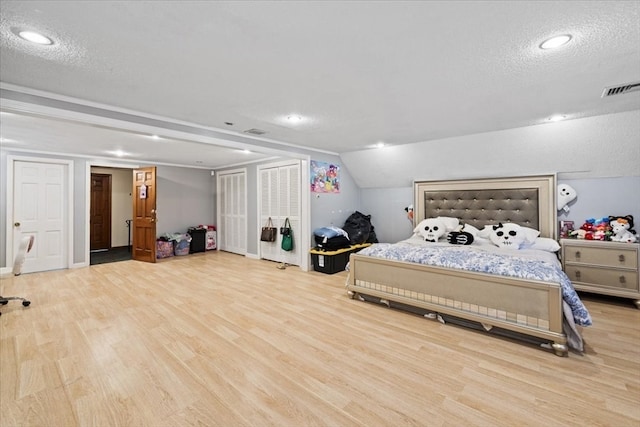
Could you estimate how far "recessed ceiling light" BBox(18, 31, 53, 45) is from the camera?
1655 millimetres

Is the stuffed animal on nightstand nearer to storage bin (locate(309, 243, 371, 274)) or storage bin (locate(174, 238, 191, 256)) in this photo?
storage bin (locate(309, 243, 371, 274))

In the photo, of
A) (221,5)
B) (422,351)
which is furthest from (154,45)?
(422,351)

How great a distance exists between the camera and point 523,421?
1.63m

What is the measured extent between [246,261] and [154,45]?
4860mm

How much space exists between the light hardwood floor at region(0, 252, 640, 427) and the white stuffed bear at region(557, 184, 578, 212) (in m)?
1.29

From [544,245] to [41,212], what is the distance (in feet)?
27.3

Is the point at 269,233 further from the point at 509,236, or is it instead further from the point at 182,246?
the point at 509,236

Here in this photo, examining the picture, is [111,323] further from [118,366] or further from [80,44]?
[80,44]

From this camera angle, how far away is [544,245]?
12.2ft

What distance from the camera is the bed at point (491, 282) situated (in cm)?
239

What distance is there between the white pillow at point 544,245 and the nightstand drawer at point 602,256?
5.1 inches

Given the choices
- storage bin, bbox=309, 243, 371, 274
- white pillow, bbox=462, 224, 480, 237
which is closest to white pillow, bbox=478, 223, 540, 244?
white pillow, bbox=462, 224, 480, 237

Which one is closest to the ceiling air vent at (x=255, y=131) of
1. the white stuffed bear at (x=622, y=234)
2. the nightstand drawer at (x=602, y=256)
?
the nightstand drawer at (x=602, y=256)

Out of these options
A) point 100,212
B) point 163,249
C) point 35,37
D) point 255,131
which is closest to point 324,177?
point 255,131
